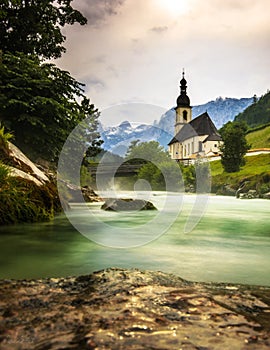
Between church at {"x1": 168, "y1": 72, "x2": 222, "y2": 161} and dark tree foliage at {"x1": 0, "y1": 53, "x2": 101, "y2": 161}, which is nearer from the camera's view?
dark tree foliage at {"x1": 0, "y1": 53, "x2": 101, "y2": 161}

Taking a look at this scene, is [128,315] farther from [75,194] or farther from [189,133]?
[189,133]

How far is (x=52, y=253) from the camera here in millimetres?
4582

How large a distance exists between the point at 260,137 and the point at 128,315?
304 ft

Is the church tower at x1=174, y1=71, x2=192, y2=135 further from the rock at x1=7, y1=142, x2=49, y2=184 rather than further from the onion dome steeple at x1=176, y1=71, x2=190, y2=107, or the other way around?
the rock at x1=7, y1=142, x2=49, y2=184

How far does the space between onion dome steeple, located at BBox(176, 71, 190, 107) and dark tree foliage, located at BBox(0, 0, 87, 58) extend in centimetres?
8404

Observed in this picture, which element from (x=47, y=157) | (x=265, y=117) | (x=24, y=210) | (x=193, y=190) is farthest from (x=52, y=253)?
(x=265, y=117)

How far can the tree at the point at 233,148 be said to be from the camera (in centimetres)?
4478

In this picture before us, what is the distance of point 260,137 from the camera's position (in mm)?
88000

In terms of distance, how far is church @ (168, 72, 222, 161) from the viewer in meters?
87.6

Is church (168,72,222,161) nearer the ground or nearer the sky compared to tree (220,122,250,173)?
nearer the sky

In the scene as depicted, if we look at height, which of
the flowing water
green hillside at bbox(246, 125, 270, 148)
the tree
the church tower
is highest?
the church tower

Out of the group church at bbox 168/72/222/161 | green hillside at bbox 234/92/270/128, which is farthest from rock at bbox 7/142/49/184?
Result: green hillside at bbox 234/92/270/128

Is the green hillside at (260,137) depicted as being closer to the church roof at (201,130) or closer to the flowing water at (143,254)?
the church roof at (201,130)

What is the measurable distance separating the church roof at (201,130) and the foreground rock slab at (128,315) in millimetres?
86121
